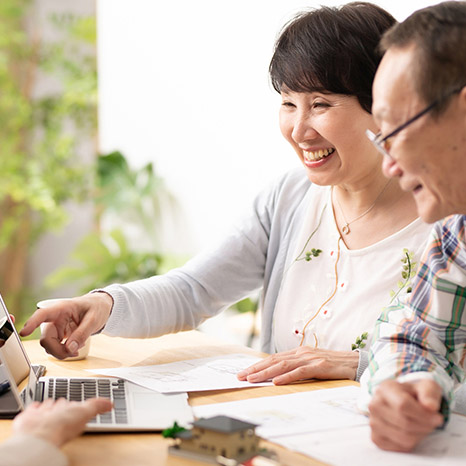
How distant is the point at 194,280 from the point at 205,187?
1.75 meters

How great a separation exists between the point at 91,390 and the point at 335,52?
92 cm

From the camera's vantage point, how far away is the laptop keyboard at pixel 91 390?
1.27 m

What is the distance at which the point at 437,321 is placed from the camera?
1.29m

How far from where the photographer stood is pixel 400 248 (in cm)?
A: 172

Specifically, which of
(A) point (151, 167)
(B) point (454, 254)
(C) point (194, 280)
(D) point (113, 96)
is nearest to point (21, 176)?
(D) point (113, 96)

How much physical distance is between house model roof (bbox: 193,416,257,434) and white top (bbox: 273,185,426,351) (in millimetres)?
687

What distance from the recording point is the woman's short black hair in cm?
170

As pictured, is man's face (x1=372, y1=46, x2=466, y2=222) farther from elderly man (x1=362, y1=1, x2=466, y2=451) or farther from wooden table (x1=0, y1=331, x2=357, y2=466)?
wooden table (x1=0, y1=331, x2=357, y2=466)

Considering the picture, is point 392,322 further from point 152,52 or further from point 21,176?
point 21,176

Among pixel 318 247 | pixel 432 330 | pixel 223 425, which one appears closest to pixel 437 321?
pixel 432 330

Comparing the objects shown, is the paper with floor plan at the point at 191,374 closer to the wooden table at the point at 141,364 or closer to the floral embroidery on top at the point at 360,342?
the wooden table at the point at 141,364

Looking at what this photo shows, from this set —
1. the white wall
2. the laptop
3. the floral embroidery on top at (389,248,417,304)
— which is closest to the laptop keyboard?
the laptop

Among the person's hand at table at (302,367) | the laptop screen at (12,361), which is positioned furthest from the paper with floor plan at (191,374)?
the laptop screen at (12,361)

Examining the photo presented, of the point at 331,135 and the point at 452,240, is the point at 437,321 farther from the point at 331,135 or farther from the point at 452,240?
the point at 331,135
